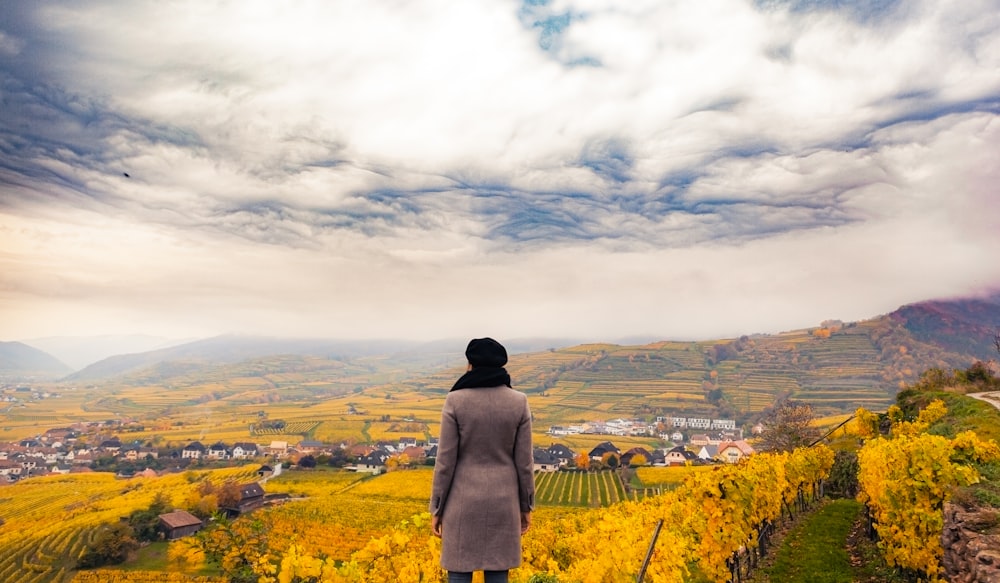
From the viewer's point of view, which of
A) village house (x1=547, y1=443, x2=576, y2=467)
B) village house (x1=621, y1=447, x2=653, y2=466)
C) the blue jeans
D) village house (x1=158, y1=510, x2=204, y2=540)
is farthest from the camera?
village house (x1=547, y1=443, x2=576, y2=467)

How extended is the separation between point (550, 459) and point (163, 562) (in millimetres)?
68151

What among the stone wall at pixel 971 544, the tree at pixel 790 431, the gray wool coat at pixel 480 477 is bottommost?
the tree at pixel 790 431

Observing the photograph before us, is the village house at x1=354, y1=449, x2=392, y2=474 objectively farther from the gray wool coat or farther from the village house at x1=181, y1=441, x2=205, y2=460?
the gray wool coat

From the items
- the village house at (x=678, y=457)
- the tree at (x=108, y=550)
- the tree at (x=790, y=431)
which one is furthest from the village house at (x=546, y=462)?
the tree at (x=108, y=550)

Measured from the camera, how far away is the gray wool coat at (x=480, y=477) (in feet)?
14.5

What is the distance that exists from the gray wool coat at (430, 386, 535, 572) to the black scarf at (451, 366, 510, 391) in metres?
0.05

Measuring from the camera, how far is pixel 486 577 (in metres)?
4.65

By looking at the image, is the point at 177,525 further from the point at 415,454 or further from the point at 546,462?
the point at 546,462

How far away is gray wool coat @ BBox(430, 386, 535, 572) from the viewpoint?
4426 millimetres

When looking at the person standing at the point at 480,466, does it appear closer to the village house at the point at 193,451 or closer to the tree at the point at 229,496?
the tree at the point at 229,496

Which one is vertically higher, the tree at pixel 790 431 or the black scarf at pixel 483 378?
the black scarf at pixel 483 378

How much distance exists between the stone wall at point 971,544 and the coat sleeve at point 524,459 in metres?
10.9

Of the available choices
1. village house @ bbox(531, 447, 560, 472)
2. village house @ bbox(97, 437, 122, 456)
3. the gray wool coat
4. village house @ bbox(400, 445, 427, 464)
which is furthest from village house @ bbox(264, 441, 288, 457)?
the gray wool coat

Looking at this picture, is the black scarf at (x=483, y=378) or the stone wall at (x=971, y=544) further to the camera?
the stone wall at (x=971, y=544)
